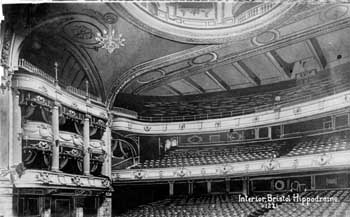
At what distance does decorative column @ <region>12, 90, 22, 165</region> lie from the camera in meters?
4.83

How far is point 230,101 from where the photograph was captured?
6070mm

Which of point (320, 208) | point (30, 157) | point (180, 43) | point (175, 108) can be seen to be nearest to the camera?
point (320, 208)

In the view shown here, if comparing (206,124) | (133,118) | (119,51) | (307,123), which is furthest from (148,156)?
(307,123)

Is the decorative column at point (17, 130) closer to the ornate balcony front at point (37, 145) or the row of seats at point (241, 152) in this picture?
the ornate balcony front at point (37, 145)

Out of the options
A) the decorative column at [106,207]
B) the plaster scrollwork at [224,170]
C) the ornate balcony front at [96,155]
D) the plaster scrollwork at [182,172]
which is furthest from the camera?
the plaster scrollwork at [182,172]

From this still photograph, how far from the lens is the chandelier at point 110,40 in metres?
5.39

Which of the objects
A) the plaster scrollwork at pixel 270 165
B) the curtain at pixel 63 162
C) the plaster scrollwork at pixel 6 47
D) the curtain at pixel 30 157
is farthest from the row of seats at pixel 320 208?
the plaster scrollwork at pixel 6 47

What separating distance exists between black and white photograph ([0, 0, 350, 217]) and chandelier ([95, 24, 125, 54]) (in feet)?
0.05

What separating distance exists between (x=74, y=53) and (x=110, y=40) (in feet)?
1.90

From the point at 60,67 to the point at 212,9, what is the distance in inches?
90.3

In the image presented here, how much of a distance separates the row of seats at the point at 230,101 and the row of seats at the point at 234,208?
1.37 metres

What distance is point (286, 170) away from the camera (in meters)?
6.18

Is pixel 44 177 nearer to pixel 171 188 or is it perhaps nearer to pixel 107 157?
pixel 107 157

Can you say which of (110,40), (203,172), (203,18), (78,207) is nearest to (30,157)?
(78,207)
